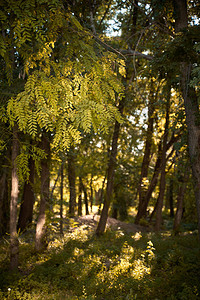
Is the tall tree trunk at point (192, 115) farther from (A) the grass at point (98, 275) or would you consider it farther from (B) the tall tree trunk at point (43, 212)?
(B) the tall tree trunk at point (43, 212)

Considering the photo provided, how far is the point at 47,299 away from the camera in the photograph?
16.4 ft

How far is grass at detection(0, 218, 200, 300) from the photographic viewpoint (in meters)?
5.48

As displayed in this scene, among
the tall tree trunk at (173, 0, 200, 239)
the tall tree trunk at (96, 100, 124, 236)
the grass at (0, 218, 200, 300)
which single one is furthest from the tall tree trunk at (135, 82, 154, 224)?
the tall tree trunk at (173, 0, 200, 239)

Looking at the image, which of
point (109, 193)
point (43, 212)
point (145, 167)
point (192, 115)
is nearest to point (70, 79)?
point (192, 115)

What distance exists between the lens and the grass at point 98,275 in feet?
18.0

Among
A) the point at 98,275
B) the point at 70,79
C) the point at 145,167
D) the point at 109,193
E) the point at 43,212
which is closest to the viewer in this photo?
the point at 70,79

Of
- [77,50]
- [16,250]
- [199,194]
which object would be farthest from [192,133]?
[16,250]

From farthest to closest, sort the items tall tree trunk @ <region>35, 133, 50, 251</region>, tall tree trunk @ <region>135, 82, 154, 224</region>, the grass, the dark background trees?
tall tree trunk @ <region>135, 82, 154, 224</region>
tall tree trunk @ <region>35, 133, 50, 251</region>
the grass
the dark background trees

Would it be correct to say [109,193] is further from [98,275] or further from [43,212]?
[98,275]

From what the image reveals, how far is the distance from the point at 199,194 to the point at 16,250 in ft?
17.3

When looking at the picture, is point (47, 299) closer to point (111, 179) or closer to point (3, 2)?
point (3, 2)

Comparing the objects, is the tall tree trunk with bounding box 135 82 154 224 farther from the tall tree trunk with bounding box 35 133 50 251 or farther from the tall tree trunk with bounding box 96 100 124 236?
the tall tree trunk with bounding box 35 133 50 251

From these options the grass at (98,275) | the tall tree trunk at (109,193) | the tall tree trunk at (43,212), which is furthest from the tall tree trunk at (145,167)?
the tall tree trunk at (43,212)

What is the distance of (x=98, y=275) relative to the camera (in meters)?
6.39
